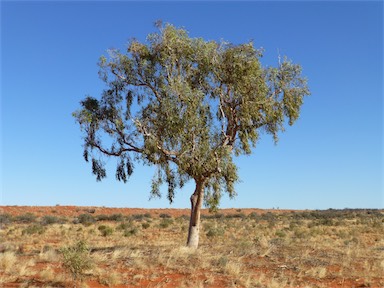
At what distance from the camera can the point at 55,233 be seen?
34500mm

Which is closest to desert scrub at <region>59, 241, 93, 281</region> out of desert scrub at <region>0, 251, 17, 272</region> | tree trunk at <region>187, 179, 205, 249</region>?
desert scrub at <region>0, 251, 17, 272</region>

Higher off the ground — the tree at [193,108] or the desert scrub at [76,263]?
the tree at [193,108]

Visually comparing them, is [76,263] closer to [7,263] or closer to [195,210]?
[7,263]

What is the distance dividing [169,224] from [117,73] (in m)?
25.5

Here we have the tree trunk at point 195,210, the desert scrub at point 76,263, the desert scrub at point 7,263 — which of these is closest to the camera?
the desert scrub at point 76,263

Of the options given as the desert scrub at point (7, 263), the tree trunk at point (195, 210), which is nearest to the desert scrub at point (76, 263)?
the desert scrub at point (7, 263)

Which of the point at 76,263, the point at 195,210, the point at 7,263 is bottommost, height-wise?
the point at 7,263

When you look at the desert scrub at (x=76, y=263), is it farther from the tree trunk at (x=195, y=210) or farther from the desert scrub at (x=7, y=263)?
the tree trunk at (x=195, y=210)

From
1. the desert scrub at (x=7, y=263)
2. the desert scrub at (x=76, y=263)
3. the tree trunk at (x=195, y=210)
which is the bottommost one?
the desert scrub at (x=7, y=263)

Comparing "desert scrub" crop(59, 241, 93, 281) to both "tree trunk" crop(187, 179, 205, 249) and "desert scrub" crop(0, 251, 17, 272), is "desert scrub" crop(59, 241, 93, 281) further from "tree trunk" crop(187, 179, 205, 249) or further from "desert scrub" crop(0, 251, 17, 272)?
"tree trunk" crop(187, 179, 205, 249)

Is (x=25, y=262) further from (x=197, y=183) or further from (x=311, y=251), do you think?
(x=311, y=251)

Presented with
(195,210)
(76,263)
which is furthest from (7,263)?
(195,210)

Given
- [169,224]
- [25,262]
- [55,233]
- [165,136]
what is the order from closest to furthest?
[25,262]
[165,136]
[55,233]
[169,224]

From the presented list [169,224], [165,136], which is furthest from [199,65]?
[169,224]
